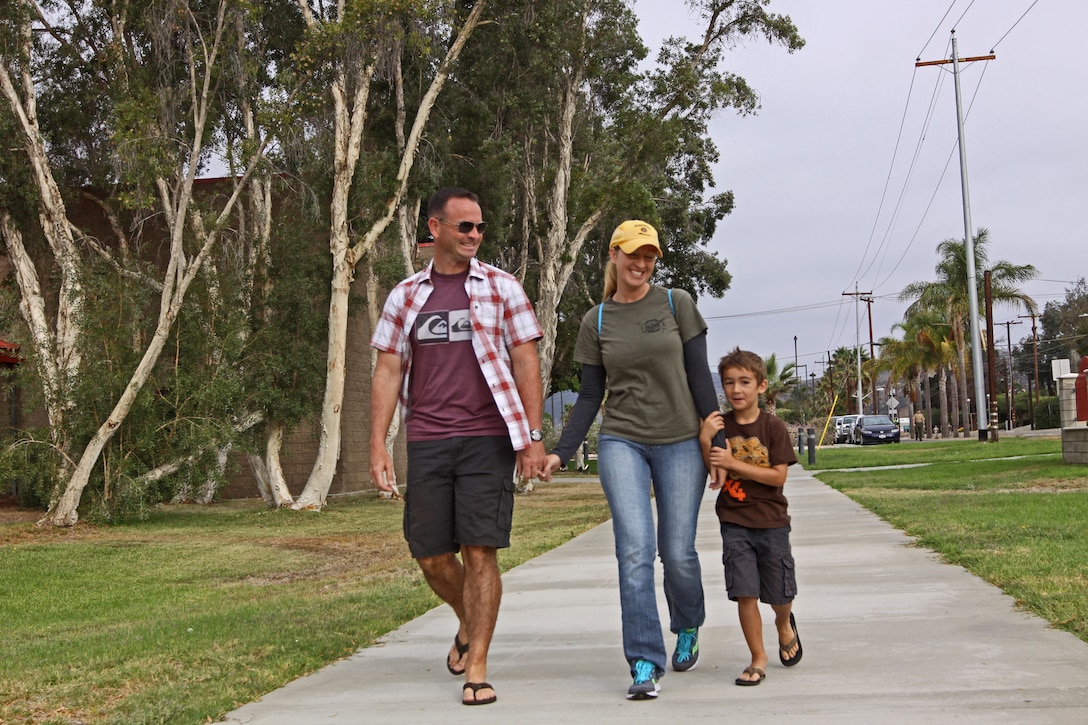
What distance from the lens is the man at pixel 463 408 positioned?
5148mm

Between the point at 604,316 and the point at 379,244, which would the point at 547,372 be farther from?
the point at 604,316

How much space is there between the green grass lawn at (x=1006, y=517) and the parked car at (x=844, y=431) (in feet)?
127

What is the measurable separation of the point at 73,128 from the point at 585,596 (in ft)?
59.4

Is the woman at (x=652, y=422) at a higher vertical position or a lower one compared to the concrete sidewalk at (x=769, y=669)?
higher

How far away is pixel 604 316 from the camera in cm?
545

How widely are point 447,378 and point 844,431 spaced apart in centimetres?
6275

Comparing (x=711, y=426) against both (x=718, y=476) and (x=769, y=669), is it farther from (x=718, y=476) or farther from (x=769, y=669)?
(x=769, y=669)

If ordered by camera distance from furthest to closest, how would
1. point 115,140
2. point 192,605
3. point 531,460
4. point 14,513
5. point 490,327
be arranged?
point 14,513 < point 115,140 < point 192,605 < point 490,327 < point 531,460

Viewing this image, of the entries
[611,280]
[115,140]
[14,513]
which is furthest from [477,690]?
[14,513]

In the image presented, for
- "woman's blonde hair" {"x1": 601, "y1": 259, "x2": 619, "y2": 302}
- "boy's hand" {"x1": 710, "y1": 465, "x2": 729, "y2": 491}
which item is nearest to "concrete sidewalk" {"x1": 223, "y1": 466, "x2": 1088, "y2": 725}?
"boy's hand" {"x1": 710, "y1": 465, "x2": 729, "y2": 491}

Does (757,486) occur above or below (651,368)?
below

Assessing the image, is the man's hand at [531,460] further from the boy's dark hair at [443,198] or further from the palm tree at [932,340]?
the palm tree at [932,340]

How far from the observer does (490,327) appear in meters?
5.30

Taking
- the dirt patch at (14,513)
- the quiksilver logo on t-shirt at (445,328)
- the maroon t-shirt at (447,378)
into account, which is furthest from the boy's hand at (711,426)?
the dirt patch at (14,513)
